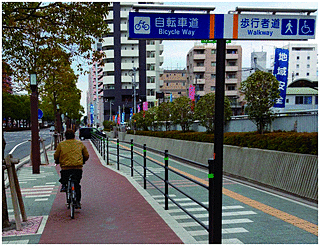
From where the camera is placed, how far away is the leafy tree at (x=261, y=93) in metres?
13.2

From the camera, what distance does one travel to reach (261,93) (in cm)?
1321

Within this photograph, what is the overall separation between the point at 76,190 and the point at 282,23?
4707 millimetres

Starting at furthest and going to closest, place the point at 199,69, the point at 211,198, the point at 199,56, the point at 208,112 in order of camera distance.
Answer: the point at 199,69 < the point at 199,56 < the point at 208,112 < the point at 211,198

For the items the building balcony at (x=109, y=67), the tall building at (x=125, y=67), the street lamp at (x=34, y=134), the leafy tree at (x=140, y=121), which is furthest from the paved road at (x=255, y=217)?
the building balcony at (x=109, y=67)

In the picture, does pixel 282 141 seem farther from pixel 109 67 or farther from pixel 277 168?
pixel 109 67

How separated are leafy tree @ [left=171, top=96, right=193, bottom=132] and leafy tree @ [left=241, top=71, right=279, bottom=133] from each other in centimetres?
1102

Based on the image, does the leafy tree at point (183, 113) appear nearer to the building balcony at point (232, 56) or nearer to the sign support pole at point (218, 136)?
the sign support pole at point (218, 136)

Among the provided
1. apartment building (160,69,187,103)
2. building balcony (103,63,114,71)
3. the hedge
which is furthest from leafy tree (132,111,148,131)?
apartment building (160,69,187,103)

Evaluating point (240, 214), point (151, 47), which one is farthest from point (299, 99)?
point (240, 214)

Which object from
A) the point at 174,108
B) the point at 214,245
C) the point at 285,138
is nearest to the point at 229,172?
the point at 285,138

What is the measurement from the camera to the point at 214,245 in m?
4.50

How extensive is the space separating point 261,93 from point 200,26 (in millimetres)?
9367

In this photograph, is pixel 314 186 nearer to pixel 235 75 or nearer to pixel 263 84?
pixel 263 84

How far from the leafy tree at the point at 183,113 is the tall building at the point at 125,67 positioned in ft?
167
